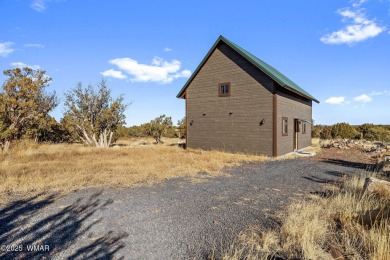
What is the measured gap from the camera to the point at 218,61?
17.6 m

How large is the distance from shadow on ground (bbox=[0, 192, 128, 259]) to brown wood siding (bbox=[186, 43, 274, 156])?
12.0 meters

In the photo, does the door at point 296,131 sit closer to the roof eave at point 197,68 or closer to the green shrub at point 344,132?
the roof eave at point 197,68

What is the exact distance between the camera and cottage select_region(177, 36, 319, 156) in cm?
1545

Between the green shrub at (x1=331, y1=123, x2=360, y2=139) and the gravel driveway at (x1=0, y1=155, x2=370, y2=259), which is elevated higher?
the green shrub at (x1=331, y1=123, x2=360, y2=139)

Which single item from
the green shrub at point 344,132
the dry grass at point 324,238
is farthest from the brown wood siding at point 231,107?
the green shrub at point 344,132

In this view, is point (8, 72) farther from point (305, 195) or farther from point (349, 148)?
point (349, 148)

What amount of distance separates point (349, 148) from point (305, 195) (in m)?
18.1

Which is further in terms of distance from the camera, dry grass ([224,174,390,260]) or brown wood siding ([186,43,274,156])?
brown wood siding ([186,43,274,156])

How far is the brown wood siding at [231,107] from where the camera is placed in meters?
15.6

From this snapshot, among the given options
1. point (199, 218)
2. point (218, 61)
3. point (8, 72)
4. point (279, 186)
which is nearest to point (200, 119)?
point (218, 61)

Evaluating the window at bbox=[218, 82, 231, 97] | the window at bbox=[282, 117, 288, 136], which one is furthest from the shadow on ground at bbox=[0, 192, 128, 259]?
the window at bbox=[282, 117, 288, 136]

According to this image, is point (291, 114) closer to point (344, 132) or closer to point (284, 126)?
point (284, 126)

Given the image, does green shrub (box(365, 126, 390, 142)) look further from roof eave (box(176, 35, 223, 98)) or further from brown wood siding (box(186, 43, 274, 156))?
roof eave (box(176, 35, 223, 98))

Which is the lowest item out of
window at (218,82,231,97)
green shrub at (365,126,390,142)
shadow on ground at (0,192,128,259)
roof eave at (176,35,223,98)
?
shadow on ground at (0,192,128,259)
